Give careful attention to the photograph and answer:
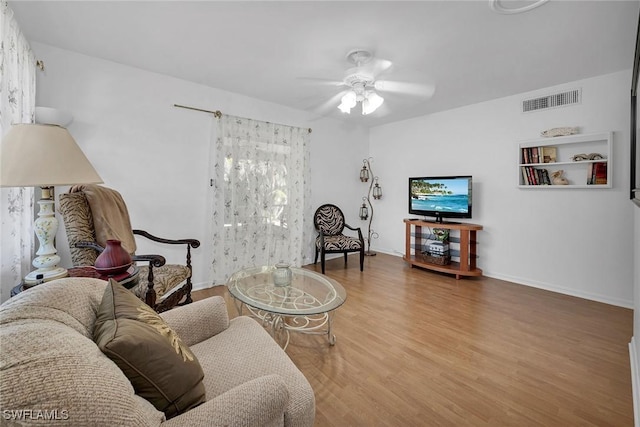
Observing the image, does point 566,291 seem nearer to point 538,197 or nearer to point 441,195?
point 538,197

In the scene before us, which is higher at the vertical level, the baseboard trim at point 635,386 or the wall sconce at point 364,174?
the wall sconce at point 364,174

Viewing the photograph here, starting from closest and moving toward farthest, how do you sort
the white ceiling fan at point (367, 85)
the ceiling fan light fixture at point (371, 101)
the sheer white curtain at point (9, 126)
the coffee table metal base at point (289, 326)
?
the sheer white curtain at point (9, 126), the coffee table metal base at point (289, 326), the white ceiling fan at point (367, 85), the ceiling fan light fixture at point (371, 101)

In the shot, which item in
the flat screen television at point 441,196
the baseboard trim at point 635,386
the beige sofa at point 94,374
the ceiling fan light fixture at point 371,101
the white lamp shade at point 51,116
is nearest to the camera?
the beige sofa at point 94,374

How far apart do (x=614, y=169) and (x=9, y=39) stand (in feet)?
17.4

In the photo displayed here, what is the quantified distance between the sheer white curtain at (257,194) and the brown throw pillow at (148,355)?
2596 mm

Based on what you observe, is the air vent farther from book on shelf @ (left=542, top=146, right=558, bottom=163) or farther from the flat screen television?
the flat screen television

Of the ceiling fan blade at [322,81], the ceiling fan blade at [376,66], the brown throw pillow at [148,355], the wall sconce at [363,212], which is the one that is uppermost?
the ceiling fan blade at [322,81]

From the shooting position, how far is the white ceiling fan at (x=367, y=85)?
2.56 meters

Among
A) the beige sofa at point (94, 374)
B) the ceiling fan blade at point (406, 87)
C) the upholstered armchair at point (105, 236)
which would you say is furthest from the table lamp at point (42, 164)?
the ceiling fan blade at point (406, 87)

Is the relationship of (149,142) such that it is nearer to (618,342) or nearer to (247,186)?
(247,186)

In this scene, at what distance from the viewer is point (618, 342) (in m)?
2.17

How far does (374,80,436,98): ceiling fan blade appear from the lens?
313 cm

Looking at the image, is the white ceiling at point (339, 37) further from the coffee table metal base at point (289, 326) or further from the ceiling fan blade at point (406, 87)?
the coffee table metal base at point (289, 326)

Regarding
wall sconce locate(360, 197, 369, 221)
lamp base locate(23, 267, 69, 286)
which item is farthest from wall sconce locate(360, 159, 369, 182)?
lamp base locate(23, 267, 69, 286)
